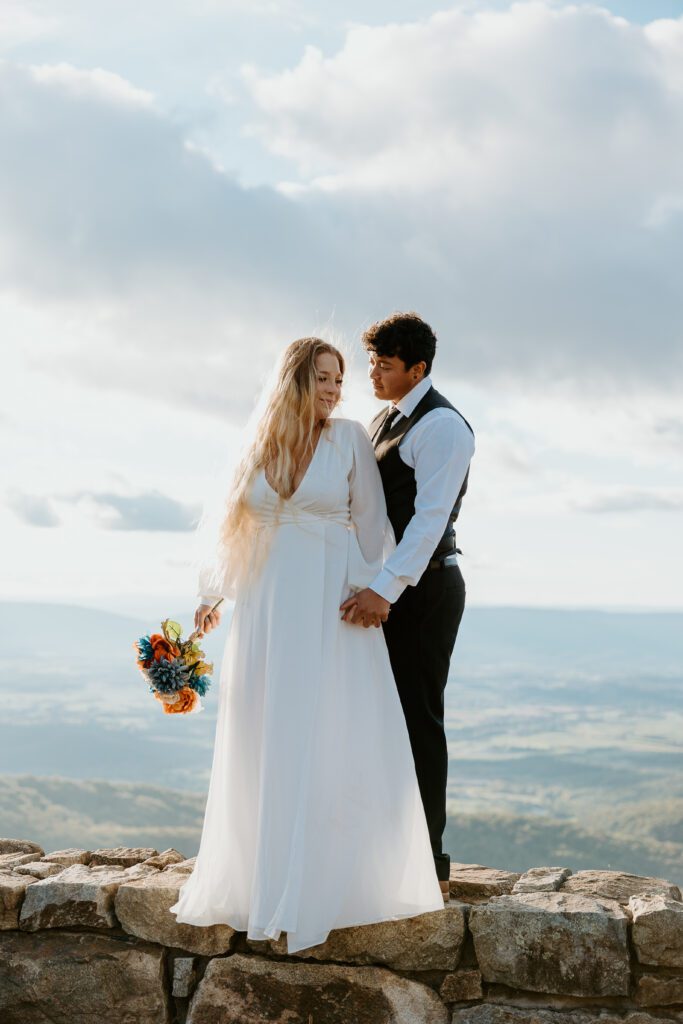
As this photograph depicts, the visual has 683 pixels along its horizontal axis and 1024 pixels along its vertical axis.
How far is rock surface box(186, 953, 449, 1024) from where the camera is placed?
4102 millimetres

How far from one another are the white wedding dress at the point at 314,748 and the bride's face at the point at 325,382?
9cm

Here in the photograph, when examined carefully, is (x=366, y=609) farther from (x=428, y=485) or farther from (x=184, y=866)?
(x=184, y=866)

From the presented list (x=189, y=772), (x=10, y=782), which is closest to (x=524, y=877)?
(x=10, y=782)

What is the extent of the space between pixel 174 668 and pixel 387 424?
51.7 inches

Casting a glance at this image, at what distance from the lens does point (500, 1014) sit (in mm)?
4078

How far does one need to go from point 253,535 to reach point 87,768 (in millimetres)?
110218

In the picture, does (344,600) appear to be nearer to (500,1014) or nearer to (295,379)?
(295,379)

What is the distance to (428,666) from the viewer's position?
4.21 metres

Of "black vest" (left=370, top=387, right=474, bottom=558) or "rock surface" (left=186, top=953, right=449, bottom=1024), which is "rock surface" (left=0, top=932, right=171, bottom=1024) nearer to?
"rock surface" (left=186, top=953, right=449, bottom=1024)

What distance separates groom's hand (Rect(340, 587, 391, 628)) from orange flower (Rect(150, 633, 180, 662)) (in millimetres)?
774

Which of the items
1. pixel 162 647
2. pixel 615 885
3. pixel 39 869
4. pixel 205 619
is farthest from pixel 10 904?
pixel 615 885

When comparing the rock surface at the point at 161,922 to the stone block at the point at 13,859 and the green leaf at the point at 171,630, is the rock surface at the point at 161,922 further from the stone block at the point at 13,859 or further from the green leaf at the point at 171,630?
the green leaf at the point at 171,630

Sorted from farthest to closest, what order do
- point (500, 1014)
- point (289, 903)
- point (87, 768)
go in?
point (87, 768) < point (500, 1014) < point (289, 903)

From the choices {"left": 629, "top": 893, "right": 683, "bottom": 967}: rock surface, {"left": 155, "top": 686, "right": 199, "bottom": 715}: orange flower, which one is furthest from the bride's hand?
{"left": 629, "top": 893, "right": 683, "bottom": 967}: rock surface
